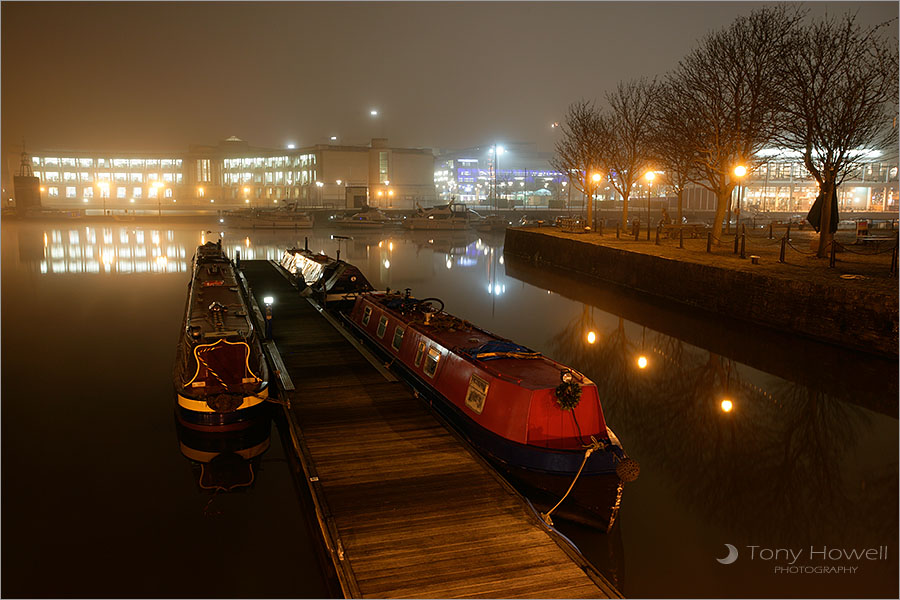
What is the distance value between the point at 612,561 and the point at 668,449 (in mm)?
4562

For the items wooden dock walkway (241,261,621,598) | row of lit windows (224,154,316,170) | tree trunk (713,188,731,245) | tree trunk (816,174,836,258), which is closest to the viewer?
wooden dock walkway (241,261,621,598)

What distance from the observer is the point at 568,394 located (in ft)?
33.7

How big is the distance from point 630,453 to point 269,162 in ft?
402

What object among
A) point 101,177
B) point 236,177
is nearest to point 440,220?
point 236,177

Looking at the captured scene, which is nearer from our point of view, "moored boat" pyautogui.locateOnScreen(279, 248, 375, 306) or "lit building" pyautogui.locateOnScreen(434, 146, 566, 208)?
"moored boat" pyautogui.locateOnScreen(279, 248, 375, 306)

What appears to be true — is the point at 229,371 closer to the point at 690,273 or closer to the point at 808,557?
the point at 808,557

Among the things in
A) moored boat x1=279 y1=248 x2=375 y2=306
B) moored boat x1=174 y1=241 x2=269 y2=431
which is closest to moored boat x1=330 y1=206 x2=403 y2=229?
moored boat x1=279 y1=248 x2=375 y2=306

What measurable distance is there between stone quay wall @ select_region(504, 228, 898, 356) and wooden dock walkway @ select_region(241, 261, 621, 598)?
14115 millimetres

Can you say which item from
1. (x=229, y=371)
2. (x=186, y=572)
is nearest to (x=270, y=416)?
(x=229, y=371)

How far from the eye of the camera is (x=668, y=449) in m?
13.3

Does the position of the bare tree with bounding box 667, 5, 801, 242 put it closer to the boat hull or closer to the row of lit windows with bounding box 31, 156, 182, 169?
the boat hull

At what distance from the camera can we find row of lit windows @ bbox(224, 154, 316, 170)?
118387 mm

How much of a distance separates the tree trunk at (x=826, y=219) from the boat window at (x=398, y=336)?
1963 cm

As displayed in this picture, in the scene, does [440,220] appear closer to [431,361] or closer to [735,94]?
[735,94]
